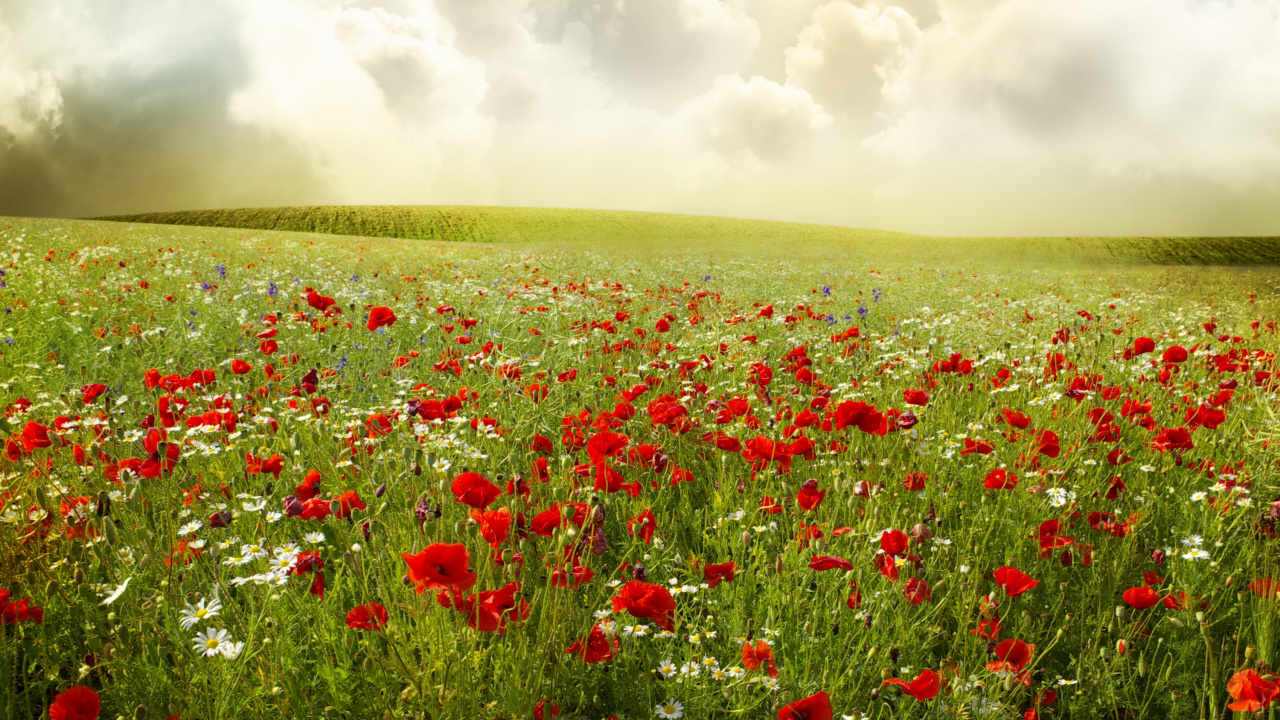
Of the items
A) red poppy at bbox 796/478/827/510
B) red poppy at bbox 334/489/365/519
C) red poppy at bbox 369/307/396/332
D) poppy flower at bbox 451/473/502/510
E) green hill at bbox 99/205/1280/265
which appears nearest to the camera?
poppy flower at bbox 451/473/502/510

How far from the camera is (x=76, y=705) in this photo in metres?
1.42

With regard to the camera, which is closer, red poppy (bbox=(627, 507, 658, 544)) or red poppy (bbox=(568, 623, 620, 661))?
red poppy (bbox=(568, 623, 620, 661))

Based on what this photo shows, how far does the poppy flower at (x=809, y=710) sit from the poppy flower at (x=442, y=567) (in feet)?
2.42

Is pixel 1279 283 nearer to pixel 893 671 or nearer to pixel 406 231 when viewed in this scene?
pixel 893 671

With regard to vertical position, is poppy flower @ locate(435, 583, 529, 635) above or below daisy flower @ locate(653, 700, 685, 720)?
above

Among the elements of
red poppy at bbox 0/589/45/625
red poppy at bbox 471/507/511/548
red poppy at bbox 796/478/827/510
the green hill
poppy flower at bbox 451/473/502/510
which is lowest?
red poppy at bbox 0/589/45/625

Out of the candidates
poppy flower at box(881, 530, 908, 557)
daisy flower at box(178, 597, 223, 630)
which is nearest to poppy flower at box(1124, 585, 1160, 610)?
poppy flower at box(881, 530, 908, 557)

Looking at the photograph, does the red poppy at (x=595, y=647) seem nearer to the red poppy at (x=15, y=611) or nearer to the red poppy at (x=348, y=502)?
the red poppy at (x=348, y=502)

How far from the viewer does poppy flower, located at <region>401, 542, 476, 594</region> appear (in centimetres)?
134

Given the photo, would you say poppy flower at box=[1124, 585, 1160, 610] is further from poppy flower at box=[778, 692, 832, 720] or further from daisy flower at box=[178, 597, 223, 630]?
daisy flower at box=[178, 597, 223, 630]

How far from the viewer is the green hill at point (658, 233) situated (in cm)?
4412

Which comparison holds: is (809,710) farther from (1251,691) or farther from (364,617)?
(364,617)

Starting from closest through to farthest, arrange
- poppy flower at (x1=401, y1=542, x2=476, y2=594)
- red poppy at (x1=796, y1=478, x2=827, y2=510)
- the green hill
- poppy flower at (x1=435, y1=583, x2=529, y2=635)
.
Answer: poppy flower at (x1=401, y1=542, x2=476, y2=594)
poppy flower at (x1=435, y1=583, x2=529, y2=635)
red poppy at (x1=796, y1=478, x2=827, y2=510)
the green hill

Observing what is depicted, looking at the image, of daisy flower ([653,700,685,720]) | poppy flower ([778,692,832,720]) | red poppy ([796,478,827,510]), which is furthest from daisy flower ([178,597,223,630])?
red poppy ([796,478,827,510])
